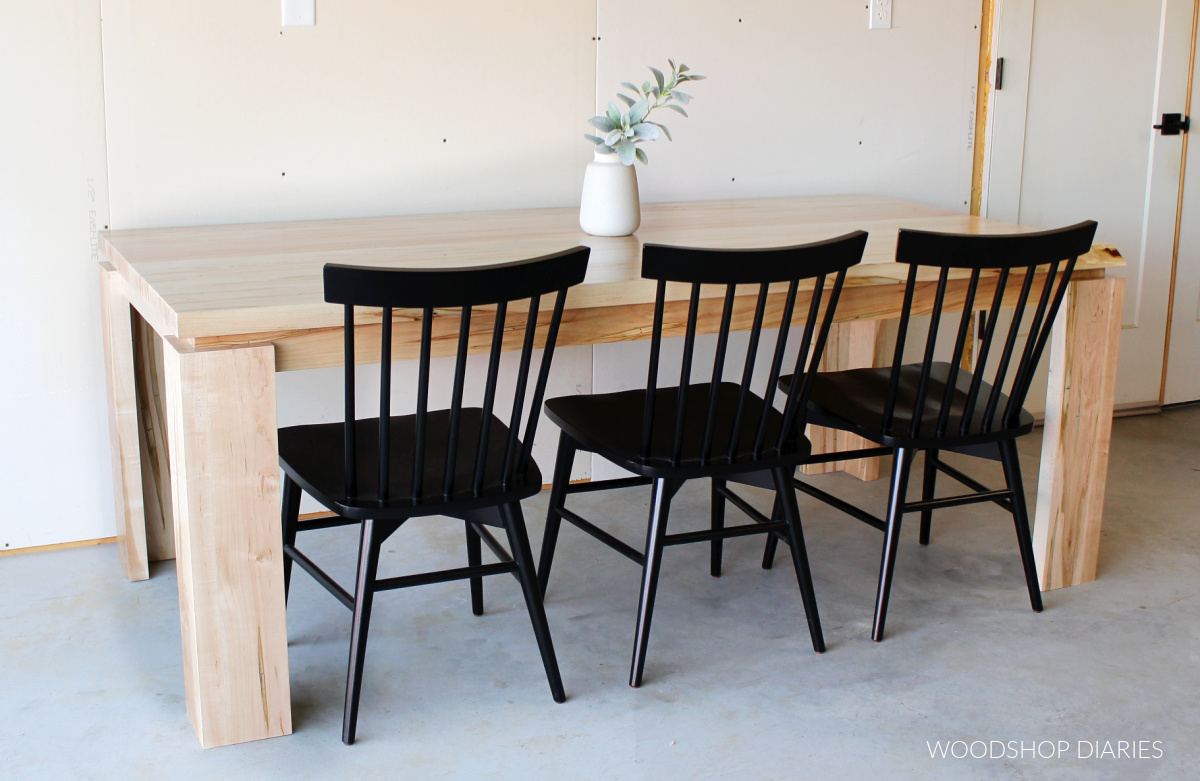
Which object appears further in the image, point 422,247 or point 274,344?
point 422,247

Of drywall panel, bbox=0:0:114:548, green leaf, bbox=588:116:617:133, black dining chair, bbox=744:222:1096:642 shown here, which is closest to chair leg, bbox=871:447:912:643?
black dining chair, bbox=744:222:1096:642

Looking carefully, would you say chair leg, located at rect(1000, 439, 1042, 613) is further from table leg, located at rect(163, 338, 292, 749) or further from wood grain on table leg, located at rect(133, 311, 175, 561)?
wood grain on table leg, located at rect(133, 311, 175, 561)

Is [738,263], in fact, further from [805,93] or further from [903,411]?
[805,93]

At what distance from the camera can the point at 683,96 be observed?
237 cm

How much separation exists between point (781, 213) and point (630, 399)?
769 mm

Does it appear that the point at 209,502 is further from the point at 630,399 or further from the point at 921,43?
the point at 921,43

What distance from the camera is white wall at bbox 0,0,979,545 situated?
2.40 meters

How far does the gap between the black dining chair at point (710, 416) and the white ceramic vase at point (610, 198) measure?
0.36 meters

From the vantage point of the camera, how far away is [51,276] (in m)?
2.41

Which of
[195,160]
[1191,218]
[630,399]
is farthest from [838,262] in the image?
[1191,218]

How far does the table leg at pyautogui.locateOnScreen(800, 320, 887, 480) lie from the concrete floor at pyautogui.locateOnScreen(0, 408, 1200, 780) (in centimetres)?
41

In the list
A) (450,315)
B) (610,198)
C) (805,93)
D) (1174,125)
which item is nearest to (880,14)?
(805,93)

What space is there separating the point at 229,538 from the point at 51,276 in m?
1.04

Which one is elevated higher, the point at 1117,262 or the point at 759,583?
the point at 1117,262
